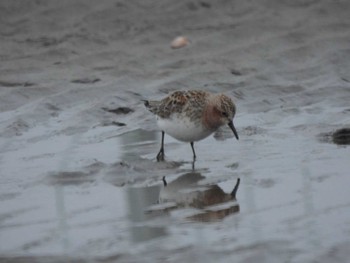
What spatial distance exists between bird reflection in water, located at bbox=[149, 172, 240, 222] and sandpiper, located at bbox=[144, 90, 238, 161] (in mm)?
612

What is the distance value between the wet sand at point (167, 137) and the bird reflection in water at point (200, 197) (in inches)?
0.7

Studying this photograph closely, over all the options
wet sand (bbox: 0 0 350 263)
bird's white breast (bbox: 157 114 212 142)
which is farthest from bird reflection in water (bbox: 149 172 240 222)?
bird's white breast (bbox: 157 114 212 142)

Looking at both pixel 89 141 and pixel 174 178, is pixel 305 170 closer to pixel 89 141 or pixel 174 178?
pixel 174 178

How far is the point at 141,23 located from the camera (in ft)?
47.2

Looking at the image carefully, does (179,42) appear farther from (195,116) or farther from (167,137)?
(195,116)

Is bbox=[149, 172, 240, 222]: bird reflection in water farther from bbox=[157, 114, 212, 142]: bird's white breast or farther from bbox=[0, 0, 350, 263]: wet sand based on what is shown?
bbox=[157, 114, 212, 142]: bird's white breast

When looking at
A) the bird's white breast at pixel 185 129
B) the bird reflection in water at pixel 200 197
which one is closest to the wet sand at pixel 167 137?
the bird reflection in water at pixel 200 197

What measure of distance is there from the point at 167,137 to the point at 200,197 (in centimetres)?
248

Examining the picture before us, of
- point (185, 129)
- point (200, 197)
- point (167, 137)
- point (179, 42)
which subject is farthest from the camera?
point (179, 42)

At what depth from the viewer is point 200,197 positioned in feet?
26.6

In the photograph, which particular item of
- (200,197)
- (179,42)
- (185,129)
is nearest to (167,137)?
(185,129)

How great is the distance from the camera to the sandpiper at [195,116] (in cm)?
936

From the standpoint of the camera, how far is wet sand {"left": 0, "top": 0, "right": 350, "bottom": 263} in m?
6.99

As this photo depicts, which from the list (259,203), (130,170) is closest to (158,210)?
(259,203)
